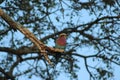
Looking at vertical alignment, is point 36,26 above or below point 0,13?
above

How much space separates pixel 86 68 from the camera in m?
10.5

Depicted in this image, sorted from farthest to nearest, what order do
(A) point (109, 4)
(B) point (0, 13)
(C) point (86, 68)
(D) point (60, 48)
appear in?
(C) point (86, 68), (A) point (109, 4), (D) point (60, 48), (B) point (0, 13)

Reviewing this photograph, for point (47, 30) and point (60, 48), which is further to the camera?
point (47, 30)

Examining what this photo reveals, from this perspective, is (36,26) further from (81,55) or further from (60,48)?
(60,48)

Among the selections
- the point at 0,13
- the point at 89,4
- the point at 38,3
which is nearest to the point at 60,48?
the point at 0,13

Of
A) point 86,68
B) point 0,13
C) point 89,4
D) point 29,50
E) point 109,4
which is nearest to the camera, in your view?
point 0,13

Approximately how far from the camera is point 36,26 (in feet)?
31.2

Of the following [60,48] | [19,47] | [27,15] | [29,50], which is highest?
[27,15]

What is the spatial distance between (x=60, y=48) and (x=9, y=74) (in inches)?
161

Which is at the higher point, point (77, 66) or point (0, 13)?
point (77, 66)

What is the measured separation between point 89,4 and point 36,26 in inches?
55.4

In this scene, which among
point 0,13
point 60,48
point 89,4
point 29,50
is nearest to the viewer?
point 0,13

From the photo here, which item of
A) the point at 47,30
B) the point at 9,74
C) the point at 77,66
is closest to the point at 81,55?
the point at 77,66

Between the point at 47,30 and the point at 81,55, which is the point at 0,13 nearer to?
→ the point at 47,30
